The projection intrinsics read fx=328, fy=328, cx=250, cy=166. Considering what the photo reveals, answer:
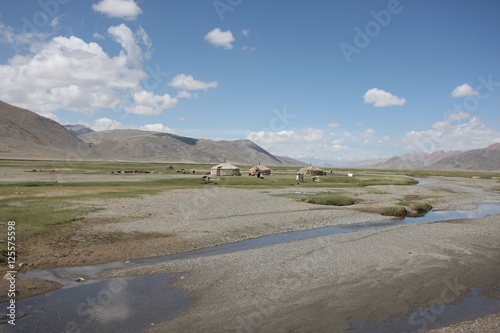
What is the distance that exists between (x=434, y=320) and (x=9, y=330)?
42.1 feet

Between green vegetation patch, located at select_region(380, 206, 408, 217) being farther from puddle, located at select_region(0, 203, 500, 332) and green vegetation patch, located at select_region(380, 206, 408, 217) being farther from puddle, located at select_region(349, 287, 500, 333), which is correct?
puddle, located at select_region(0, 203, 500, 332)

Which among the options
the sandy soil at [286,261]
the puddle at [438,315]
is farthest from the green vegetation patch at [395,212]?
the puddle at [438,315]

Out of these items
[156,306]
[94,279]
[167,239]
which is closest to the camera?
[156,306]

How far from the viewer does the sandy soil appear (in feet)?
36.2

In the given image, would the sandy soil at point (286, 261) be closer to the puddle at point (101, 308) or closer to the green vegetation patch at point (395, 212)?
the puddle at point (101, 308)

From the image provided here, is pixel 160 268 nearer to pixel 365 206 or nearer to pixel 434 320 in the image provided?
pixel 434 320

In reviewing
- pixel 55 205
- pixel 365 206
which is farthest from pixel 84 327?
pixel 365 206

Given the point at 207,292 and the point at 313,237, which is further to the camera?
the point at 313,237

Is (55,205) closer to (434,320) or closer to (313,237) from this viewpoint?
(313,237)

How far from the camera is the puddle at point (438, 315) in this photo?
9953 mm

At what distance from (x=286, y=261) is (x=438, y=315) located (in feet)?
23.3

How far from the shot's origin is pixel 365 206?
37375mm

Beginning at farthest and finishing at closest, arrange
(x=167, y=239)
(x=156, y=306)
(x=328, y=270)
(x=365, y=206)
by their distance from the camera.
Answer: (x=365, y=206)
(x=167, y=239)
(x=328, y=270)
(x=156, y=306)

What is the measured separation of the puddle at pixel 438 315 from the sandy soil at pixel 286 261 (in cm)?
44
